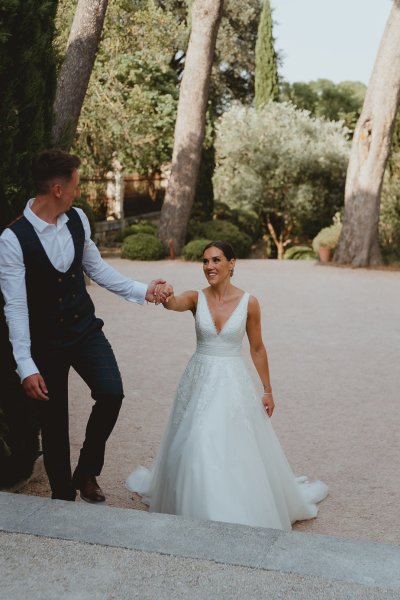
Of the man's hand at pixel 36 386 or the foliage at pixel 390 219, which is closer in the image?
the man's hand at pixel 36 386

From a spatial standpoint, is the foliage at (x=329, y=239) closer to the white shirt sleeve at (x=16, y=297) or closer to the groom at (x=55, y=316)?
the groom at (x=55, y=316)

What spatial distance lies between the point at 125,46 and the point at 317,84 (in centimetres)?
3095

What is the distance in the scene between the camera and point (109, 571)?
285 cm

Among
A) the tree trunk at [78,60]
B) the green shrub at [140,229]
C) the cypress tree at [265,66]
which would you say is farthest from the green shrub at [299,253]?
the tree trunk at [78,60]

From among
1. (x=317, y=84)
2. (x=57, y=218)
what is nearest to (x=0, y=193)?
(x=57, y=218)

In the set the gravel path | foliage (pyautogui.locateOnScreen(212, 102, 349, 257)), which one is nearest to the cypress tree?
foliage (pyautogui.locateOnScreen(212, 102, 349, 257))

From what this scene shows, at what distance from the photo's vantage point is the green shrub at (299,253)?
80.2ft

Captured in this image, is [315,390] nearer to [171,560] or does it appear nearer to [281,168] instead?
[171,560]

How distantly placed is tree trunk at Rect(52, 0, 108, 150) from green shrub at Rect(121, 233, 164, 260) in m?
7.25

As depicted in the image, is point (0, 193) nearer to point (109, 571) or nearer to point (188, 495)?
point (188, 495)

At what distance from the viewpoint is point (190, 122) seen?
20.6m

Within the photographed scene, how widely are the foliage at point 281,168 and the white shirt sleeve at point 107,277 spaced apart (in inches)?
797

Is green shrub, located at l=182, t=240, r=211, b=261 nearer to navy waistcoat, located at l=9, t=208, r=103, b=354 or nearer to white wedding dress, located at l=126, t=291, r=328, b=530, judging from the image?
white wedding dress, located at l=126, t=291, r=328, b=530

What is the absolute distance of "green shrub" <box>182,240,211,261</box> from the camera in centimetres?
1991
